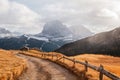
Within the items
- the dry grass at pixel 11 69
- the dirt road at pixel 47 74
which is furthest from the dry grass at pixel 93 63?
the dry grass at pixel 11 69

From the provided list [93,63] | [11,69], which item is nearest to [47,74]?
[11,69]

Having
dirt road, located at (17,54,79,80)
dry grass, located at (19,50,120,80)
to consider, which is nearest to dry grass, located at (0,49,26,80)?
dirt road, located at (17,54,79,80)

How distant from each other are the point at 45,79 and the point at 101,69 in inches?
281

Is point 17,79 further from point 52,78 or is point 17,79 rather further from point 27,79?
point 52,78

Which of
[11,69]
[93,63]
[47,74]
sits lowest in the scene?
[47,74]

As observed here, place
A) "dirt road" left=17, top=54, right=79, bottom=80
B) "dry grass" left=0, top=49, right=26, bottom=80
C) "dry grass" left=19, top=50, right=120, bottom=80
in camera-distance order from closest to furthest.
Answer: "dry grass" left=0, top=49, right=26, bottom=80, "dirt road" left=17, top=54, right=79, bottom=80, "dry grass" left=19, top=50, right=120, bottom=80

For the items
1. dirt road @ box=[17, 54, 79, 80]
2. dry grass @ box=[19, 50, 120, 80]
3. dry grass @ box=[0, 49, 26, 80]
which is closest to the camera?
dry grass @ box=[0, 49, 26, 80]

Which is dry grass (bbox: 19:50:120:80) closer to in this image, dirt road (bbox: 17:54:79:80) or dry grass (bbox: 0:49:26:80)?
dirt road (bbox: 17:54:79:80)

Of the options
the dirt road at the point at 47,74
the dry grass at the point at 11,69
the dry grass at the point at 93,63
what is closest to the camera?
the dry grass at the point at 11,69

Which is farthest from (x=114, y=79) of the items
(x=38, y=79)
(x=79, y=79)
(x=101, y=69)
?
(x=38, y=79)

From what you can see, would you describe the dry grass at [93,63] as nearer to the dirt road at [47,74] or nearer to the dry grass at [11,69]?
the dirt road at [47,74]

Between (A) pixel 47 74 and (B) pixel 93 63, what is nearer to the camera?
(A) pixel 47 74

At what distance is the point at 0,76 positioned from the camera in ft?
74.0

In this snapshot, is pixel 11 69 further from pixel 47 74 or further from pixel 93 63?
pixel 93 63
